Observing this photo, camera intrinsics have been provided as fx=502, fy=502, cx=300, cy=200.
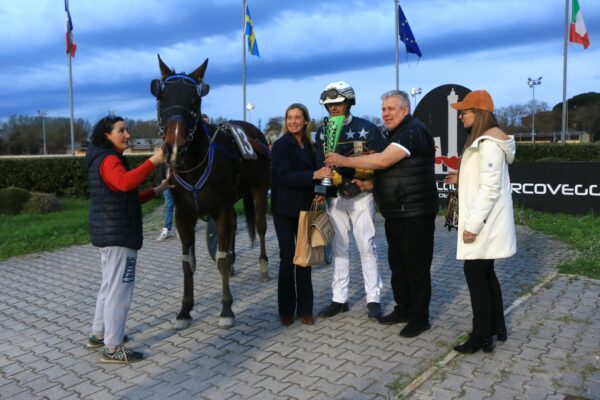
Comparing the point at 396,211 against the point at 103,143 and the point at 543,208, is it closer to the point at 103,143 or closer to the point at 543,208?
the point at 103,143

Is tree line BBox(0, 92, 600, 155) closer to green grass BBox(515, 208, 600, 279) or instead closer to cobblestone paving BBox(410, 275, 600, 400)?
green grass BBox(515, 208, 600, 279)

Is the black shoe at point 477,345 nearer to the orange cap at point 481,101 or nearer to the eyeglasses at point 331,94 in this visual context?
the orange cap at point 481,101

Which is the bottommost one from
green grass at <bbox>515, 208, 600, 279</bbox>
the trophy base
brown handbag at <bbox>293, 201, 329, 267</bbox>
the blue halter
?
green grass at <bbox>515, 208, 600, 279</bbox>

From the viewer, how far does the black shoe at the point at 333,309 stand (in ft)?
16.5

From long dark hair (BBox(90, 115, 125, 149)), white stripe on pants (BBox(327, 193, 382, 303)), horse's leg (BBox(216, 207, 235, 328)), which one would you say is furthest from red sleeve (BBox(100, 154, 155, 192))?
white stripe on pants (BBox(327, 193, 382, 303))

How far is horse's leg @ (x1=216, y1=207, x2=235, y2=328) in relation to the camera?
488cm

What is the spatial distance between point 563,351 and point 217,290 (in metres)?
3.77

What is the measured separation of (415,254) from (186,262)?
222 centimetres

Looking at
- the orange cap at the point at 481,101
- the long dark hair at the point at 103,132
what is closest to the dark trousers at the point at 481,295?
the orange cap at the point at 481,101

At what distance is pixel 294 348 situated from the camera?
4277 mm

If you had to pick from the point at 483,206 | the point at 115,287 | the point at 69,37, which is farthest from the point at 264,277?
the point at 69,37

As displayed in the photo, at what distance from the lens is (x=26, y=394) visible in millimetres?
3590

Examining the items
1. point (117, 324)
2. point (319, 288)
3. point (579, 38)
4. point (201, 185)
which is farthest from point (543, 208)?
point (579, 38)

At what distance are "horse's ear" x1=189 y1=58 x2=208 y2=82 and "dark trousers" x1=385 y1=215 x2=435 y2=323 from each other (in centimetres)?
214
